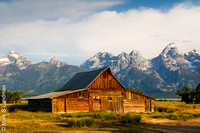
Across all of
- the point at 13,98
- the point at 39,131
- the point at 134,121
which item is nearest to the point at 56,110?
the point at 134,121

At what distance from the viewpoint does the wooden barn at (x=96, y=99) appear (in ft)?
152

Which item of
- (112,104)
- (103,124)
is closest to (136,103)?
(112,104)

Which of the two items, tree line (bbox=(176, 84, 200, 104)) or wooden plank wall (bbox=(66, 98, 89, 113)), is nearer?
wooden plank wall (bbox=(66, 98, 89, 113))

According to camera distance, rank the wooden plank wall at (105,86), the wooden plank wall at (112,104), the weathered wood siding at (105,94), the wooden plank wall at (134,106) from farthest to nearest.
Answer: the wooden plank wall at (134,106), the wooden plank wall at (112,104), the wooden plank wall at (105,86), the weathered wood siding at (105,94)

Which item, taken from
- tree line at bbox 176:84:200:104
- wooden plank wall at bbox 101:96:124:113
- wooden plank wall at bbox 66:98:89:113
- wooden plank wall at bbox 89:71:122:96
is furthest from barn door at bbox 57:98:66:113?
tree line at bbox 176:84:200:104

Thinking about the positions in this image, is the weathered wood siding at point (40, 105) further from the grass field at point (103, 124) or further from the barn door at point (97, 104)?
the grass field at point (103, 124)

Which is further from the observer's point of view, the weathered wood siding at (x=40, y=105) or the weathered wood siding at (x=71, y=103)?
the weathered wood siding at (x=40, y=105)

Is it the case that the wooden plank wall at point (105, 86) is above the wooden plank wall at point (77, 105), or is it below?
above

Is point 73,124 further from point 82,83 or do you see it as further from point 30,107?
point 30,107

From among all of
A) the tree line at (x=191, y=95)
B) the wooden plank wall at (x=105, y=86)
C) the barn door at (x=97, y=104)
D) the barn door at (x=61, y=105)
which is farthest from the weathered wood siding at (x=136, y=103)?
the tree line at (x=191, y=95)

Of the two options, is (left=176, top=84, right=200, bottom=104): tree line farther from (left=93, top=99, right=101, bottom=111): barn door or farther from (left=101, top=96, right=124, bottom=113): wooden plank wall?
(left=93, top=99, right=101, bottom=111): barn door

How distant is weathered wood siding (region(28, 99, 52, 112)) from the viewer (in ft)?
152

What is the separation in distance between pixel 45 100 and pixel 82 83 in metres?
8.24

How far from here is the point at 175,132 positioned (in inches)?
969
